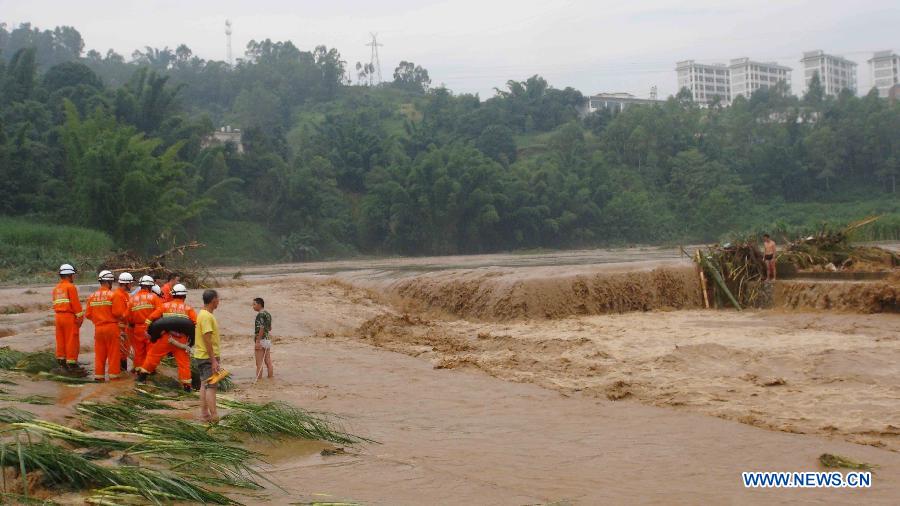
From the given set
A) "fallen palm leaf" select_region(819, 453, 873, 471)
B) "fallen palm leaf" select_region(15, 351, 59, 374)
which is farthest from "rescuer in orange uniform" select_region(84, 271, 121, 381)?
"fallen palm leaf" select_region(819, 453, 873, 471)

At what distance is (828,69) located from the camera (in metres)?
156

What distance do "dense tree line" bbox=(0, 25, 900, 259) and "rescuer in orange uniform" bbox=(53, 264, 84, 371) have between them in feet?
92.0

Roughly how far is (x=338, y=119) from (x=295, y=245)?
20701 millimetres

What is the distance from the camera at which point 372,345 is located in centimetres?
1661

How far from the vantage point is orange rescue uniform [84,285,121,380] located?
10.8 meters

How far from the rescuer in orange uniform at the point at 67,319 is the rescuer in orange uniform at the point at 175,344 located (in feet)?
4.37

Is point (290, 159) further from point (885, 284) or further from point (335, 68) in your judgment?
point (885, 284)

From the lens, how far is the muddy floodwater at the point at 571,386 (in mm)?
6855

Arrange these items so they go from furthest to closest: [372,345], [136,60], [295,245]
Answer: [136,60], [295,245], [372,345]

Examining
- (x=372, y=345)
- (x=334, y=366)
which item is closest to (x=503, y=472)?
(x=334, y=366)

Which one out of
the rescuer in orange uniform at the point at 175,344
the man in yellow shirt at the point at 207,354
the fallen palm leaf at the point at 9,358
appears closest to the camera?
the man in yellow shirt at the point at 207,354

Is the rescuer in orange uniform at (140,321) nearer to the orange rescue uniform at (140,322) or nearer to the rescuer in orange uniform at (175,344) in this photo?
the orange rescue uniform at (140,322)

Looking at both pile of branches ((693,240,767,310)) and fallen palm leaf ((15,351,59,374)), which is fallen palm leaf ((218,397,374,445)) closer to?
fallen palm leaf ((15,351,59,374))

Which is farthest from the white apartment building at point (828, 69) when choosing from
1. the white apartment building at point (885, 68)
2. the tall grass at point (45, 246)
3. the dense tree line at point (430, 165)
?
the tall grass at point (45, 246)
